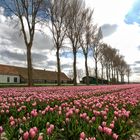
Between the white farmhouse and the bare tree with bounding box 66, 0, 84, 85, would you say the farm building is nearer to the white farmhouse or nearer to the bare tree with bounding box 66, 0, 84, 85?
the white farmhouse

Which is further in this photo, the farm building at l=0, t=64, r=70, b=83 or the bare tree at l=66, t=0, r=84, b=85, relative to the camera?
the farm building at l=0, t=64, r=70, b=83

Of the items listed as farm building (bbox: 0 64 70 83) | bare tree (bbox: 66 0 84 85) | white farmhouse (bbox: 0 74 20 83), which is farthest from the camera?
farm building (bbox: 0 64 70 83)

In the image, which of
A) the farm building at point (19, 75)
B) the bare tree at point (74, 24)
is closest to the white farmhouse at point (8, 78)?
the farm building at point (19, 75)

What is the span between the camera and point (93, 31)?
65.1 meters

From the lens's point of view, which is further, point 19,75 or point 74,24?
point 19,75

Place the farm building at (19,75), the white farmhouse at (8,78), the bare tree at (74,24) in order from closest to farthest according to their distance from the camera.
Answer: the bare tree at (74,24), the white farmhouse at (8,78), the farm building at (19,75)

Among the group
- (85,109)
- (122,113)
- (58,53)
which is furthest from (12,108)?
(58,53)

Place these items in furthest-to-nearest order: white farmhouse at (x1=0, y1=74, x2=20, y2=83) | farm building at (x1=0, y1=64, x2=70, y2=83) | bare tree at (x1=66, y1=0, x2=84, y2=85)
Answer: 1. farm building at (x1=0, y1=64, x2=70, y2=83)
2. white farmhouse at (x1=0, y1=74, x2=20, y2=83)
3. bare tree at (x1=66, y1=0, x2=84, y2=85)

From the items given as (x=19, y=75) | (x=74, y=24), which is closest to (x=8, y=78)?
(x=19, y=75)

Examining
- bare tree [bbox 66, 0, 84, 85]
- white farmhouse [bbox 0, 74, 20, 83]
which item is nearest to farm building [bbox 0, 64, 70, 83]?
white farmhouse [bbox 0, 74, 20, 83]

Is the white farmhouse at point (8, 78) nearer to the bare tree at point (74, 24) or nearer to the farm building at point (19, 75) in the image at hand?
the farm building at point (19, 75)

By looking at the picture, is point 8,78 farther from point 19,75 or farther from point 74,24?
point 74,24

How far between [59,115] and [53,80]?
109 m

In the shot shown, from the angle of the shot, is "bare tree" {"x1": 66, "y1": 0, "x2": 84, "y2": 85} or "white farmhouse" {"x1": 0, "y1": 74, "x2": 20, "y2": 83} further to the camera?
"white farmhouse" {"x1": 0, "y1": 74, "x2": 20, "y2": 83}
